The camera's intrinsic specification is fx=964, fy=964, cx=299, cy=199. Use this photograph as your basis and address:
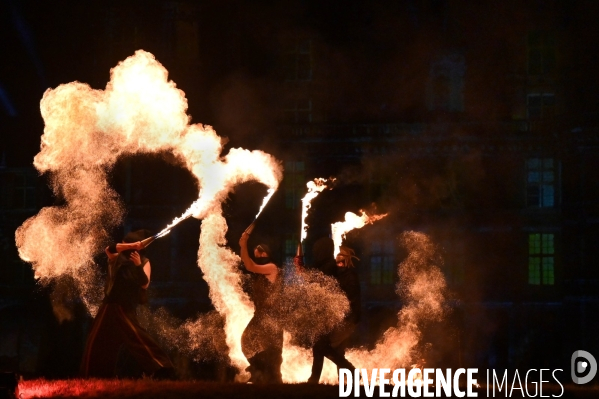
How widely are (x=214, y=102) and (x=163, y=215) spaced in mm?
5224

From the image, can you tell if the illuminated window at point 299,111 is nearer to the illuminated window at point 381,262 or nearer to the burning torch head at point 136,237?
the illuminated window at point 381,262

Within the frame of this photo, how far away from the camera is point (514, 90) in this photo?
41594 mm

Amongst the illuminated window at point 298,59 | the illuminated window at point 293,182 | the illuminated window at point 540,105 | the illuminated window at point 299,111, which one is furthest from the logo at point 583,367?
the illuminated window at point 298,59

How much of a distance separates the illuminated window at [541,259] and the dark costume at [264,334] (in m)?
25.3

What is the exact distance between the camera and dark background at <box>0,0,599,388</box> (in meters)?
39.7

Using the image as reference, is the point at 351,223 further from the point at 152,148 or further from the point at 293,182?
the point at 293,182

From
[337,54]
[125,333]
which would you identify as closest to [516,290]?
[337,54]

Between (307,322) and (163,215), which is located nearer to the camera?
(307,322)

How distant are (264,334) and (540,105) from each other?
92.9 ft

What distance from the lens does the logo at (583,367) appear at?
940 inches

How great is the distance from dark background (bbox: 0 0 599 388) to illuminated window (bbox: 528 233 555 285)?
6 cm

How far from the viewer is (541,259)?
40.4m

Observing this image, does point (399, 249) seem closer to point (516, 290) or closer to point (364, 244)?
point (364, 244)

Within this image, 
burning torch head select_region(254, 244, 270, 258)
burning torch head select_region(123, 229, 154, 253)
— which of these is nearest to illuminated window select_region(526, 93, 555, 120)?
burning torch head select_region(254, 244, 270, 258)
